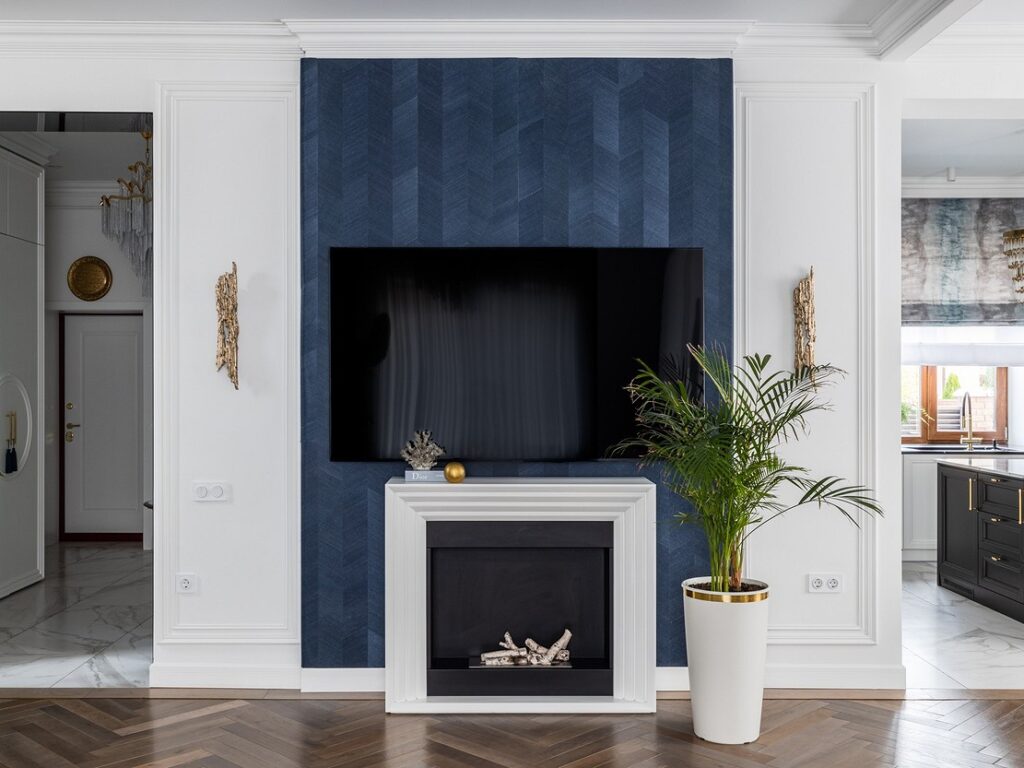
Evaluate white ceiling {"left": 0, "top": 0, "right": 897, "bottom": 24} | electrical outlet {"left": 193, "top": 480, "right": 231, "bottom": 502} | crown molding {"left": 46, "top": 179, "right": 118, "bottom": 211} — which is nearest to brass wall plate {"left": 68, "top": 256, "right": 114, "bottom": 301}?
crown molding {"left": 46, "top": 179, "right": 118, "bottom": 211}

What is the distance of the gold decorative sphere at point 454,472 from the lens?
3791mm

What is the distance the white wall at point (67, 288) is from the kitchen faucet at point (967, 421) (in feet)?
22.3

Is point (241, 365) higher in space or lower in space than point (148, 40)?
lower

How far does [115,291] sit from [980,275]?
23.5 ft

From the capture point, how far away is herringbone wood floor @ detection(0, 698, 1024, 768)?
10.7 feet

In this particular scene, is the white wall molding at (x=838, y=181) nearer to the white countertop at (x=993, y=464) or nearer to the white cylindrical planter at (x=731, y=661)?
the white cylindrical planter at (x=731, y=661)

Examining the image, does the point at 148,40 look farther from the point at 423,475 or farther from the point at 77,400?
the point at 77,400

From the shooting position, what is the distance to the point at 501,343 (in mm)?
4004

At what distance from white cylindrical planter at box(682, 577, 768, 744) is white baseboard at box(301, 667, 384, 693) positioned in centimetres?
148

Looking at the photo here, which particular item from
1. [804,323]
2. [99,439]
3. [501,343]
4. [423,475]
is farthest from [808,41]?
[99,439]

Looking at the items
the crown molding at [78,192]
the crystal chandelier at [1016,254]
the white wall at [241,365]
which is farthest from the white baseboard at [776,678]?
the crown molding at [78,192]

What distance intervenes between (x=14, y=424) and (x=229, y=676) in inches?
110

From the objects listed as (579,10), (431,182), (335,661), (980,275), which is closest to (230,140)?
(431,182)

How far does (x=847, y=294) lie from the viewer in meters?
4.15
